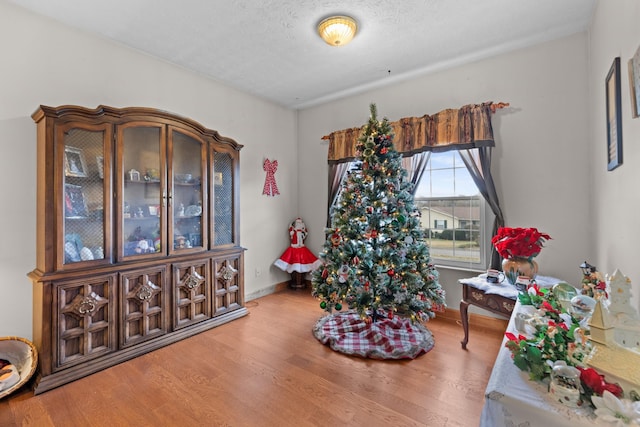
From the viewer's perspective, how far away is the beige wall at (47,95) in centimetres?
212

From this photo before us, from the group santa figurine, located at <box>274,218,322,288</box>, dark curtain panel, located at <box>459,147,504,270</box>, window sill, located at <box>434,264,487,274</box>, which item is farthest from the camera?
santa figurine, located at <box>274,218,322,288</box>

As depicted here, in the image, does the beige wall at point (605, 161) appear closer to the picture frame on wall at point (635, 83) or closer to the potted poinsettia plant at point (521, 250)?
the picture frame on wall at point (635, 83)

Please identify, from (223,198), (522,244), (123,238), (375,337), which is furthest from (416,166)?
(123,238)

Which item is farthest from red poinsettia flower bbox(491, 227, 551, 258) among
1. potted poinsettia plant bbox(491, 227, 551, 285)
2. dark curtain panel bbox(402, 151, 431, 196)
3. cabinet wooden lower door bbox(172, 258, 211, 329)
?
cabinet wooden lower door bbox(172, 258, 211, 329)

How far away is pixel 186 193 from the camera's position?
2.90m

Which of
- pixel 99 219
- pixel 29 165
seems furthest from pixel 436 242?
pixel 29 165

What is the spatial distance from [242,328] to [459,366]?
78.4 inches

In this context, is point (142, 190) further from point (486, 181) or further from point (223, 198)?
point (486, 181)

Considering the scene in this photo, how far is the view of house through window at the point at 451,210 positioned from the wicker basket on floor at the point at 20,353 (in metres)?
3.55

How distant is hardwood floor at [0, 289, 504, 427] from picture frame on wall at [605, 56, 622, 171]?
1615mm

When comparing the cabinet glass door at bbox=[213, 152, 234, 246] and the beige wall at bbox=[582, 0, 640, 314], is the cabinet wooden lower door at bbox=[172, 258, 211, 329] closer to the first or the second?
the cabinet glass door at bbox=[213, 152, 234, 246]

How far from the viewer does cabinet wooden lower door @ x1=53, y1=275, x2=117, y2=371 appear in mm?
2037

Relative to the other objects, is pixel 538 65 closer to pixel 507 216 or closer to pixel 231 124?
pixel 507 216

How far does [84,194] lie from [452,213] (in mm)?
3410
